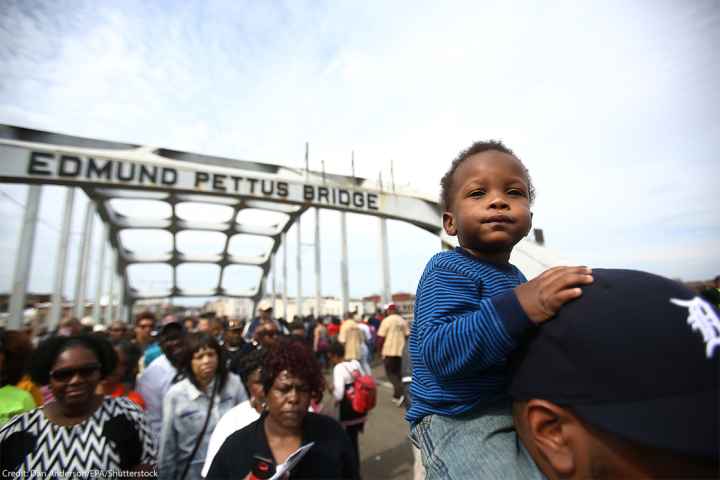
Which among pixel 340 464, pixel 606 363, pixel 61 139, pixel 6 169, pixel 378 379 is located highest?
pixel 61 139

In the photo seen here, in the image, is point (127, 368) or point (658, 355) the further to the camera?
point (127, 368)

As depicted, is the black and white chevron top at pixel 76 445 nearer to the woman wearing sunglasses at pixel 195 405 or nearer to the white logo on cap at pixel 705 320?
the woman wearing sunglasses at pixel 195 405

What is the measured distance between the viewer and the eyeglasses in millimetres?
2145

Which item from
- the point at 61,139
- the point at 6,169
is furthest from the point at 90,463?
the point at 61,139

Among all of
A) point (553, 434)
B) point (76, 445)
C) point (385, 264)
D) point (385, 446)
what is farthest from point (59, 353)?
point (385, 264)

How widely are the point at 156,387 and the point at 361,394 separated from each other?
7.50ft

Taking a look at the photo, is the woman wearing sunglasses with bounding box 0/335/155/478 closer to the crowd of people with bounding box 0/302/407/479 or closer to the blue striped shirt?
the crowd of people with bounding box 0/302/407/479

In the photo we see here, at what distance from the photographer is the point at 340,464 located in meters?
2.08

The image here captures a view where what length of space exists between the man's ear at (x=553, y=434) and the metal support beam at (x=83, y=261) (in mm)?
15957

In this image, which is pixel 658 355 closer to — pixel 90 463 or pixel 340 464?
pixel 340 464

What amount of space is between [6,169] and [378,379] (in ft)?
31.6

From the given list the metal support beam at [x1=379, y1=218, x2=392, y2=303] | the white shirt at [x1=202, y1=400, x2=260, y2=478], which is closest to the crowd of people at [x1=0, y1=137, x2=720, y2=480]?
the white shirt at [x1=202, y1=400, x2=260, y2=478]

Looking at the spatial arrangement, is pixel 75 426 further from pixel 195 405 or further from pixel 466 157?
pixel 466 157

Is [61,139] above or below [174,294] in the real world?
above
